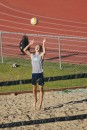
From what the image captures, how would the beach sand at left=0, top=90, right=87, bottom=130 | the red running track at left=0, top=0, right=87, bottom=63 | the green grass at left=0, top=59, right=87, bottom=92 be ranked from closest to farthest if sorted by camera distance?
the beach sand at left=0, top=90, right=87, bottom=130
the green grass at left=0, top=59, right=87, bottom=92
the red running track at left=0, top=0, right=87, bottom=63

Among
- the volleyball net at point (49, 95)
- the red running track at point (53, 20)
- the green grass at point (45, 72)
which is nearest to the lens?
the volleyball net at point (49, 95)

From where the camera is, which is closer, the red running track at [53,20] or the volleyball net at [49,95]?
the volleyball net at [49,95]

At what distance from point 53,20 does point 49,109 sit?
16607 mm

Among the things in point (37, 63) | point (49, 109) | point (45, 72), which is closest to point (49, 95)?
point (49, 109)

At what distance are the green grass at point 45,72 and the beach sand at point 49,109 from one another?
42.3 inches

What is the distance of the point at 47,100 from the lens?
1414cm

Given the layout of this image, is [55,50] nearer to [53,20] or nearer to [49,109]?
[53,20]

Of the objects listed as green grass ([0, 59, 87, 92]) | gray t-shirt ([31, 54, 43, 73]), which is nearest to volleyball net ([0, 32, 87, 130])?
green grass ([0, 59, 87, 92])

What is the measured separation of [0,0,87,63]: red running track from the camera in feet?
74.6

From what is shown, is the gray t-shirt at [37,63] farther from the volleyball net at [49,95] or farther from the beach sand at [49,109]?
the beach sand at [49,109]

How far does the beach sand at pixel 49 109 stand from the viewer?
11.3 metres

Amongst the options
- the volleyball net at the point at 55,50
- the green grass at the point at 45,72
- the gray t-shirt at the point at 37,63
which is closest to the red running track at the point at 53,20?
the volleyball net at the point at 55,50

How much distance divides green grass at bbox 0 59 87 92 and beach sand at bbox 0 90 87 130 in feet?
3.53

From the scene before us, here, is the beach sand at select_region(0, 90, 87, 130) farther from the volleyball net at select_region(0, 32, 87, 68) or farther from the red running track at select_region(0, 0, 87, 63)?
the red running track at select_region(0, 0, 87, 63)
